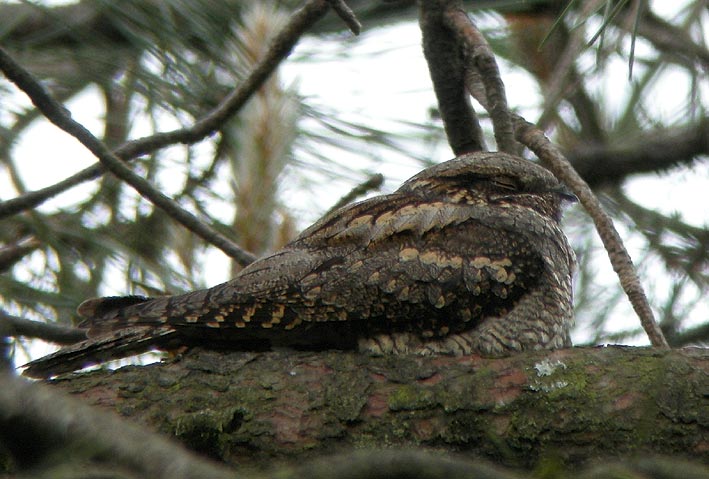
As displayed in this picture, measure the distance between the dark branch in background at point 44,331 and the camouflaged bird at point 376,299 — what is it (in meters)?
0.24

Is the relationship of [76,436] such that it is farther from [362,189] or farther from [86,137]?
[362,189]

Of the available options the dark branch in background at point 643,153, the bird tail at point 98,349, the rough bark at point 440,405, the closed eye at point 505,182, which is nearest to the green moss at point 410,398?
the rough bark at point 440,405

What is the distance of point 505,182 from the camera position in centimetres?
413

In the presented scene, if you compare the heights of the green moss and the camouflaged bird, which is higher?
the camouflaged bird

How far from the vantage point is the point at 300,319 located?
3293 millimetres

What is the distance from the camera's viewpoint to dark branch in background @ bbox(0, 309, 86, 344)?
3432 mm

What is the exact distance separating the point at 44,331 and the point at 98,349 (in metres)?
0.39

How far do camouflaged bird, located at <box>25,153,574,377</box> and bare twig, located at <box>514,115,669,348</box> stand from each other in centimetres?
40

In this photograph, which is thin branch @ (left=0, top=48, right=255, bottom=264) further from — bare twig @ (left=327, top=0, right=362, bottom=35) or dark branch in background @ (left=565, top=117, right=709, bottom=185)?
dark branch in background @ (left=565, top=117, right=709, bottom=185)

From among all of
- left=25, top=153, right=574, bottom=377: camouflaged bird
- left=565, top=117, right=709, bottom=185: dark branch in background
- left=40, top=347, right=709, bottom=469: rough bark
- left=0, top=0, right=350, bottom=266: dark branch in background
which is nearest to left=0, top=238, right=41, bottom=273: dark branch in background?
left=0, top=0, right=350, bottom=266: dark branch in background

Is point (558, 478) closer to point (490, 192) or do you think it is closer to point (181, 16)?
point (490, 192)

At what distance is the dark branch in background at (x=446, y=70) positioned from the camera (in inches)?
150

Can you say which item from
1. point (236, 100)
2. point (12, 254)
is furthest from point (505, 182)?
point (12, 254)

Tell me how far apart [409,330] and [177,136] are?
1144mm
